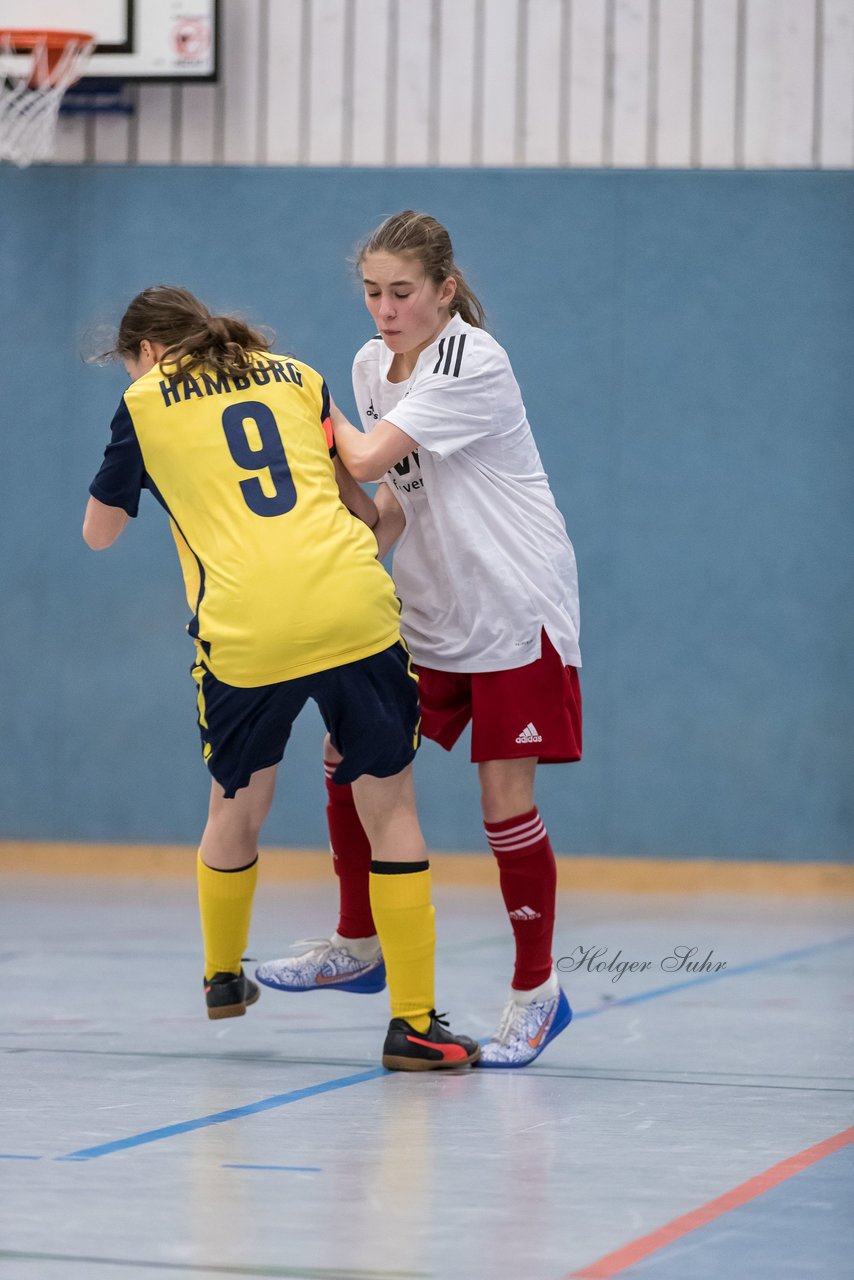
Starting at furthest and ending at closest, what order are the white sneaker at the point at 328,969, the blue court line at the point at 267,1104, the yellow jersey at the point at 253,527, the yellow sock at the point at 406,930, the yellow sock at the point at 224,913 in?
the white sneaker at the point at 328,969, the yellow sock at the point at 224,913, the yellow sock at the point at 406,930, the yellow jersey at the point at 253,527, the blue court line at the point at 267,1104

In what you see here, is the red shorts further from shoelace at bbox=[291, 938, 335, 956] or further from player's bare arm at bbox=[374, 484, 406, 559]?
shoelace at bbox=[291, 938, 335, 956]

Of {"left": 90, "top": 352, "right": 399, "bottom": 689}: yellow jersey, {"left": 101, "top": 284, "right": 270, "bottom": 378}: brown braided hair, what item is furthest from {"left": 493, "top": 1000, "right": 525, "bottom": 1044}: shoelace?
{"left": 101, "top": 284, "right": 270, "bottom": 378}: brown braided hair

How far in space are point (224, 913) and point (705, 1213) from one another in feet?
3.98

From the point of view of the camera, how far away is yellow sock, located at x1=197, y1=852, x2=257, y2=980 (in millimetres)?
2906

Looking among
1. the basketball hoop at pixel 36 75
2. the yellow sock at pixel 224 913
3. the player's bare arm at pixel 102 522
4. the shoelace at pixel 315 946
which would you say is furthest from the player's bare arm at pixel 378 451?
the basketball hoop at pixel 36 75

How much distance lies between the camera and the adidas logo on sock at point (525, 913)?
2938 mm

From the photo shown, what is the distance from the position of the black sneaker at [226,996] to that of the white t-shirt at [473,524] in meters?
0.62

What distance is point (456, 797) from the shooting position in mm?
6754

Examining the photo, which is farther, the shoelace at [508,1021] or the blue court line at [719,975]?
the blue court line at [719,975]

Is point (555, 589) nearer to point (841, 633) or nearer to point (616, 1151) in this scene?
point (616, 1151)

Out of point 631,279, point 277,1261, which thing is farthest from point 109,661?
point 277,1261

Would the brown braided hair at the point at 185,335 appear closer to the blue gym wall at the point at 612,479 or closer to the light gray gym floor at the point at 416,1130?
the light gray gym floor at the point at 416,1130

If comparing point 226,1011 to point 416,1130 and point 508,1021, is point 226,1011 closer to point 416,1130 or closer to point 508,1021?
point 508,1021

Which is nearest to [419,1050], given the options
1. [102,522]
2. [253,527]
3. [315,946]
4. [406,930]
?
[406,930]
